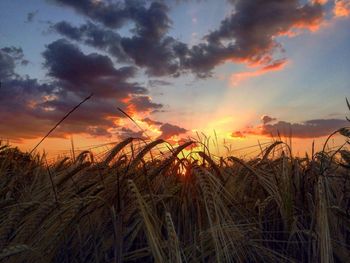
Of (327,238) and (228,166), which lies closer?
(327,238)

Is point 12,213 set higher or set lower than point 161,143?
lower

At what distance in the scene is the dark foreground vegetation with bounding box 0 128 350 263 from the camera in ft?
6.14

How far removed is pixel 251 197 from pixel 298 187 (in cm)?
41

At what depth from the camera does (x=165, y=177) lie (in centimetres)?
287

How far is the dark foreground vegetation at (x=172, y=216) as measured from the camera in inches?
73.7

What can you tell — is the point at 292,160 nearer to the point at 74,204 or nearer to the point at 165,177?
the point at 165,177

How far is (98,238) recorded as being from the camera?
2379mm

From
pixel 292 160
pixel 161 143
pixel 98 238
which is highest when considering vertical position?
pixel 161 143

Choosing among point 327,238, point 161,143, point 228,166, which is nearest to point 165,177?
point 161,143

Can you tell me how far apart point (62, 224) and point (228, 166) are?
197 centimetres

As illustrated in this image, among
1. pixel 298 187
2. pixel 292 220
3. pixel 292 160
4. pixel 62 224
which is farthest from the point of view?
pixel 292 160

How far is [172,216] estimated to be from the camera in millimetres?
2467

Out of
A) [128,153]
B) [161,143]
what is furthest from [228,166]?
[161,143]

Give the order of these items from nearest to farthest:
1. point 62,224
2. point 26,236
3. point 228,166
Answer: point 62,224 → point 26,236 → point 228,166
